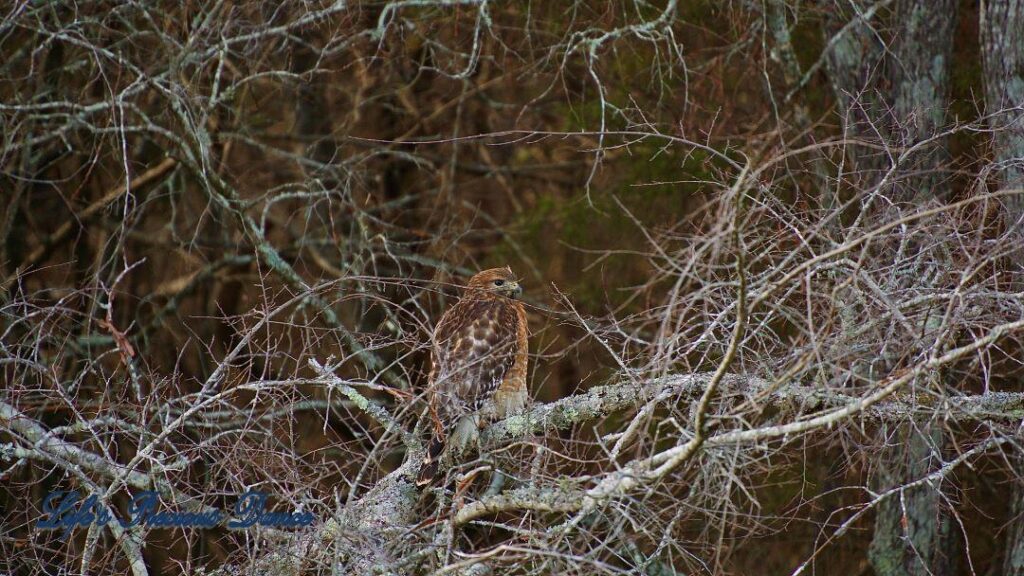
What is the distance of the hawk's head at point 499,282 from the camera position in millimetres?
6468

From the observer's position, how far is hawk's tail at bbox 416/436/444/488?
14.8ft

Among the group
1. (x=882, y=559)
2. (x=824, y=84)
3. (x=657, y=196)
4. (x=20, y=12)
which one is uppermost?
(x=20, y=12)

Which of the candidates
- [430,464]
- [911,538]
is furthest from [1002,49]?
[430,464]

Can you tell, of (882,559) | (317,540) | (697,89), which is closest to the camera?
(317,540)

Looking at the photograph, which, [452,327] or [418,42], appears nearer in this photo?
[452,327]

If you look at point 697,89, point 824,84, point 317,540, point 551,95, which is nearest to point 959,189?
point 824,84

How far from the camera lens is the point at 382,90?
31.3 ft

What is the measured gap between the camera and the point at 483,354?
568 centimetres

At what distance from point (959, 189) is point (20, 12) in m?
5.80

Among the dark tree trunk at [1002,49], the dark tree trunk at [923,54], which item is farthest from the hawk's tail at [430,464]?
the dark tree trunk at [923,54]

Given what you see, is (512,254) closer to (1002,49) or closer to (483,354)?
(483,354)

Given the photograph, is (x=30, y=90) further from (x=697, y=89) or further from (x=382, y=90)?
Answer: (x=697, y=89)

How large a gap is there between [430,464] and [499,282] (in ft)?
7.10

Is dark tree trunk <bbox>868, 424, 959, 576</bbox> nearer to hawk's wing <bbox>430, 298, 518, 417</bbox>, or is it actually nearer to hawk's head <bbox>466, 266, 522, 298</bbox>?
hawk's head <bbox>466, 266, 522, 298</bbox>
